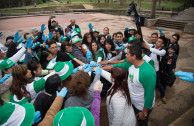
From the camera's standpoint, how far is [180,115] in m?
2.91

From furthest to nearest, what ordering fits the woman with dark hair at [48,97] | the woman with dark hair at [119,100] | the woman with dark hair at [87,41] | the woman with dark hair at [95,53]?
the woman with dark hair at [87,41] < the woman with dark hair at [95,53] < the woman with dark hair at [48,97] < the woman with dark hair at [119,100]

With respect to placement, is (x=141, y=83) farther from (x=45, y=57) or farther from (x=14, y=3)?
(x=14, y=3)

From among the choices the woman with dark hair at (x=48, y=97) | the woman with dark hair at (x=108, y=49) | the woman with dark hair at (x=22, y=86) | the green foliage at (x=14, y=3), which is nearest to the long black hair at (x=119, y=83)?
the woman with dark hair at (x=48, y=97)

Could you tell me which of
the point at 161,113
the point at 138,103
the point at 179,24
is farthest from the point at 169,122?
the point at 179,24

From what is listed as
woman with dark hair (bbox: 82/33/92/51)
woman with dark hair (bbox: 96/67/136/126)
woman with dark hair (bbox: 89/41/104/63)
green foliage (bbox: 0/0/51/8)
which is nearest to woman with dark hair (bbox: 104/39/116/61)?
woman with dark hair (bbox: 89/41/104/63)

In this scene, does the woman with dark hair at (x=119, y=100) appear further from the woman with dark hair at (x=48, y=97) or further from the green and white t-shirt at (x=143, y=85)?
the woman with dark hair at (x=48, y=97)

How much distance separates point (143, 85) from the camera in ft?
6.25

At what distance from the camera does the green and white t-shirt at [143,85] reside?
5.97 ft

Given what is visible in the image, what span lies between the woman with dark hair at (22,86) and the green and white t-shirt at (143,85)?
5.63ft

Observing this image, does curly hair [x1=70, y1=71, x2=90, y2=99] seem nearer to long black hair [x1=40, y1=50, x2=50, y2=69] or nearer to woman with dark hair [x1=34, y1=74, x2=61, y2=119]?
woman with dark hair [x1=34, y1=74, x2=61, y2=119]

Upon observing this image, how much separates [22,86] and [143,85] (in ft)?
6.91

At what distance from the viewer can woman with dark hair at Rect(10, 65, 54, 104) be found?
199cm

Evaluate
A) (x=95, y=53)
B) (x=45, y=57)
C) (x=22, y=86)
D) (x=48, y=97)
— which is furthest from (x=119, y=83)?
(x=45, y=57)

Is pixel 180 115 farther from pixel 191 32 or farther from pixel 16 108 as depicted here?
pixel 191 32
